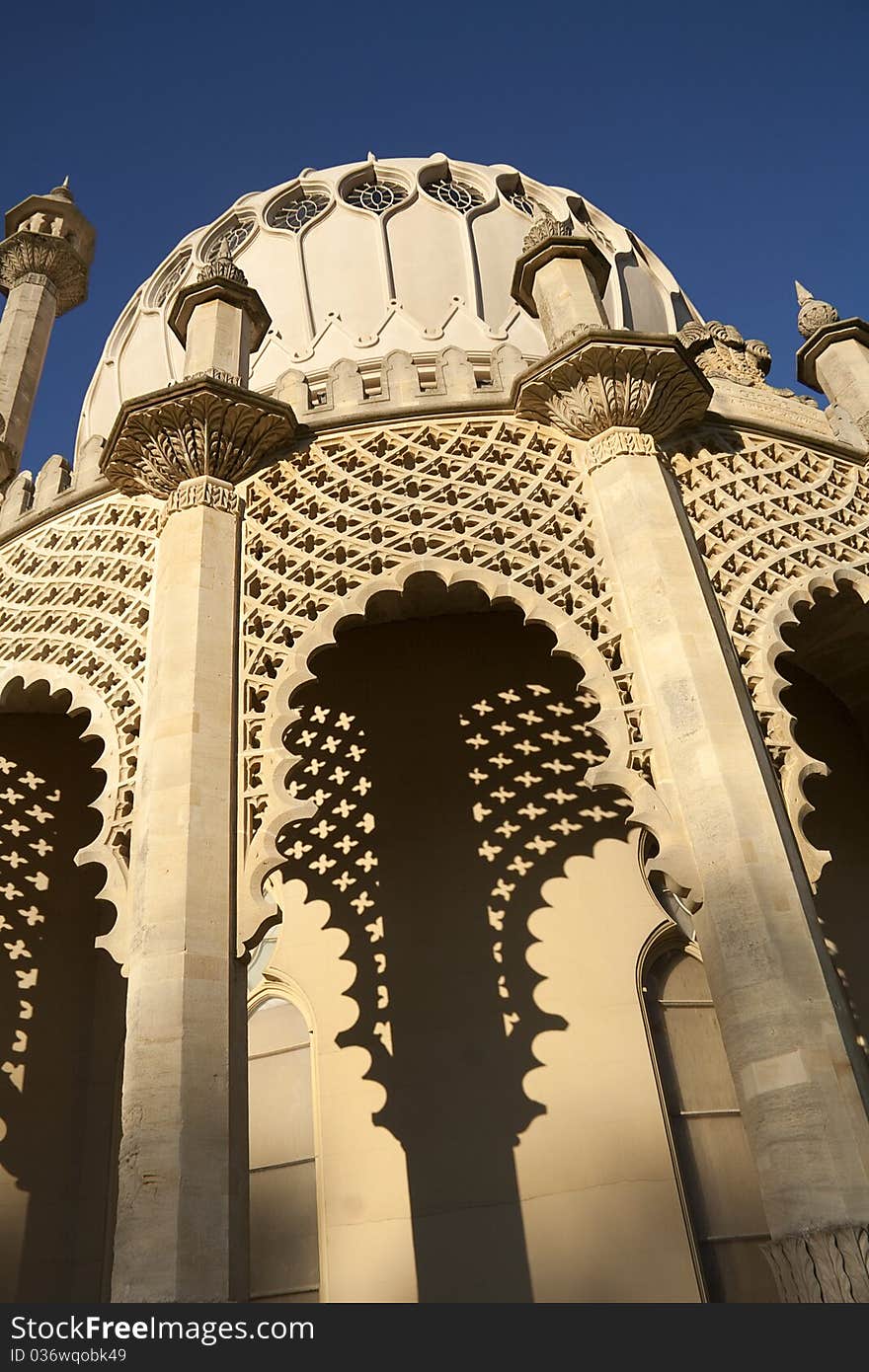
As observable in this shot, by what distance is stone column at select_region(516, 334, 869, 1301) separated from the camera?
568 centimetres

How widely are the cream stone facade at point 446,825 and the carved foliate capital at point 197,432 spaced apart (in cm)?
3

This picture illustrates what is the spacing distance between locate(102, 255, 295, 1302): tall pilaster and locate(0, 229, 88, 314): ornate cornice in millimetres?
5772

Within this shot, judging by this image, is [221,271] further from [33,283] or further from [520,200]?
[520,200]

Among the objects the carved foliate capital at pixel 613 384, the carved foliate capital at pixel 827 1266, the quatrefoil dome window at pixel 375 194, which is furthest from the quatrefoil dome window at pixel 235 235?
the carved foliate capital at pixel 827 1266

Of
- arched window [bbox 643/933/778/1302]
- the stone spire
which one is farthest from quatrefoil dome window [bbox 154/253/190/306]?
arched window [bbox 643/933/778/1302]

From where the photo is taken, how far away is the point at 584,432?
29.5 ft

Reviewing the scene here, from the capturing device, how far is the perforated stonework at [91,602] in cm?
820

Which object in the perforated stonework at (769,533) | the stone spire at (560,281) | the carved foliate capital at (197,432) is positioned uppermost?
the stone spire at (560,281)

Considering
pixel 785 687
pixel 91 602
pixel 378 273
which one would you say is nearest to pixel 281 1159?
pixel 91 602

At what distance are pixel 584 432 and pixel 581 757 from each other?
3.32 m

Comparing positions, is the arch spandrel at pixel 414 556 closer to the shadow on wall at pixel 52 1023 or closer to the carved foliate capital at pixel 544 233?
the carved foliate capital at pixel 544 233

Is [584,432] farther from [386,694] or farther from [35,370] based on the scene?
[35,370]

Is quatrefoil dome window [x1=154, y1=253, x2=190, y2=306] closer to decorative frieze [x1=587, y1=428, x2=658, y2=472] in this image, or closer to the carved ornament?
the carved ornament

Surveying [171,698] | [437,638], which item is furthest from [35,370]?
[171,698]
